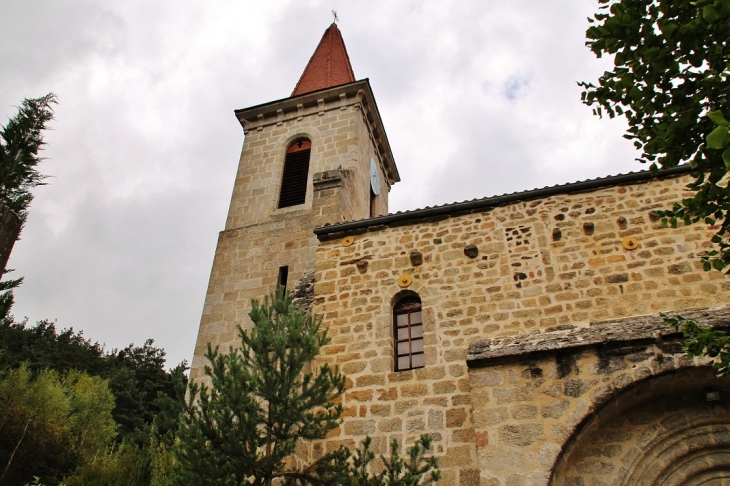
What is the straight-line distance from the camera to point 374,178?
639 inches

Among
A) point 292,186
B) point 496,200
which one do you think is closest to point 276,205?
point 292,186

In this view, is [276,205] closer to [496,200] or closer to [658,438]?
[496,200]

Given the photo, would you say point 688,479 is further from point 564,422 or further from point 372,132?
point 372,132

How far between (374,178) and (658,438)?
449 inches

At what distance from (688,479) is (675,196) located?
12.1ft

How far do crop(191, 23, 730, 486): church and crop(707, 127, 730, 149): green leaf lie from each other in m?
3.26

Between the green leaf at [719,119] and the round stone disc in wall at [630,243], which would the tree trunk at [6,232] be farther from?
the round stone disc in wall at [630,243]

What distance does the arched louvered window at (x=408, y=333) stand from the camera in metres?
7.61

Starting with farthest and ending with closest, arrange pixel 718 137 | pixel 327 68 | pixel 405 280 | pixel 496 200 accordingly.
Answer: pixel 327 68 < pixel 496 200 < pixel 405 280 < pixel 718 137

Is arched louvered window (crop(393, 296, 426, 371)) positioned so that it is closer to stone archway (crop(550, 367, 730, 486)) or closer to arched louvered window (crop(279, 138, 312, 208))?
stone archway (crop(550, 367, 730, 486))

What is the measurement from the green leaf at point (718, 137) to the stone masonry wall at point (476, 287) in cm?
375

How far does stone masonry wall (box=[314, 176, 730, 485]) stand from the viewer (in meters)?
6.92

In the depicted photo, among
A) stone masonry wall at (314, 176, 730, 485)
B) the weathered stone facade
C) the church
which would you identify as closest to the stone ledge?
the church

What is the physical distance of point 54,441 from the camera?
776 inches
